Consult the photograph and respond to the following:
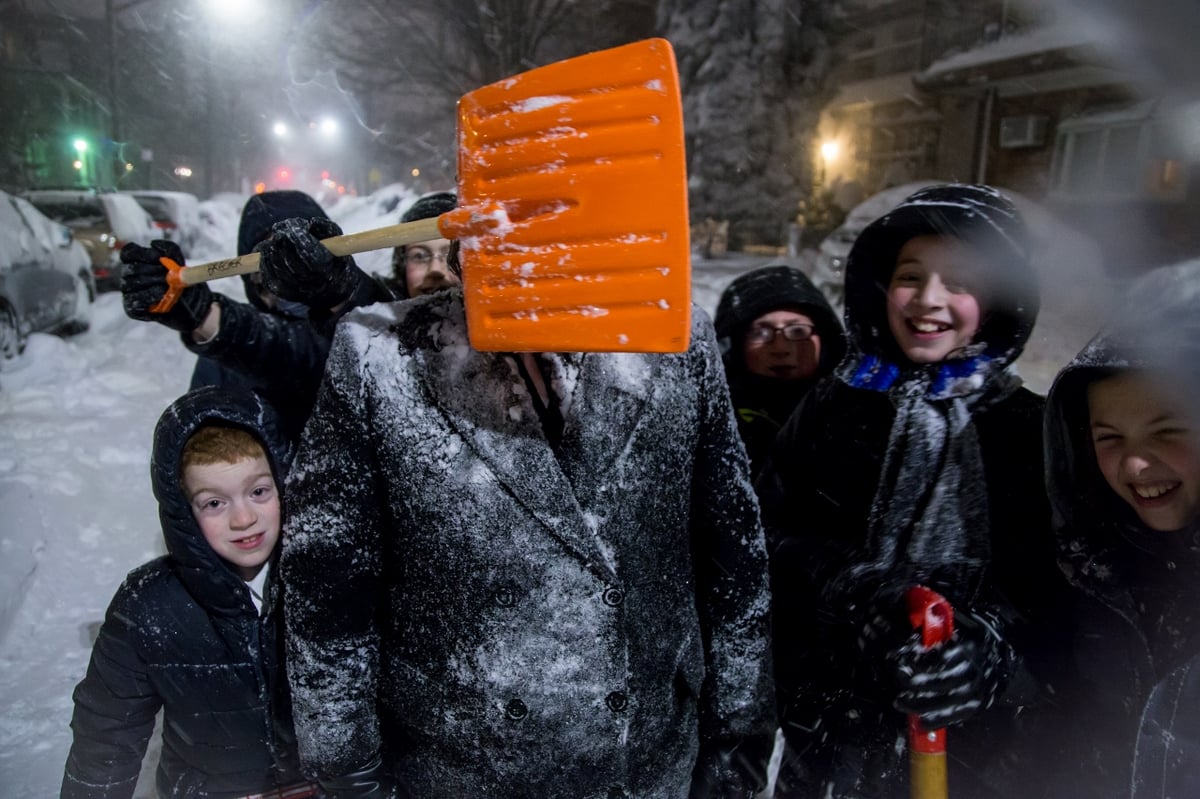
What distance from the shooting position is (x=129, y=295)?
1.86 meters

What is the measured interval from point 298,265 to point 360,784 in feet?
3.41

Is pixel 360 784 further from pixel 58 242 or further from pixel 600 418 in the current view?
pixel 58 242

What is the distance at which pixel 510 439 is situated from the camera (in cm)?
119

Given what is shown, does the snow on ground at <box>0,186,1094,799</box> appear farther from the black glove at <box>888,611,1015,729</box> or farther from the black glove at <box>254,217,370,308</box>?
the black glove at <box>254,217,370,308</box>

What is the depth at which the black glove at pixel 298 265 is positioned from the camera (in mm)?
1385

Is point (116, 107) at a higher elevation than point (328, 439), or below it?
higher

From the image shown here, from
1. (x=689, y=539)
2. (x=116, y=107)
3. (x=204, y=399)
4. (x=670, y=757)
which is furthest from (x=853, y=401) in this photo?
(x=116, y=107)

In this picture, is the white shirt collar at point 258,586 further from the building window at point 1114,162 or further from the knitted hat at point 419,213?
the building window at point 1114,162

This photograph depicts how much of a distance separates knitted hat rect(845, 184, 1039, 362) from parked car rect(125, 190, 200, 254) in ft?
43.7

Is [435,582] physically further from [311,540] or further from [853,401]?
[853,401]

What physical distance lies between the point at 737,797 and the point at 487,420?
100 centimetres

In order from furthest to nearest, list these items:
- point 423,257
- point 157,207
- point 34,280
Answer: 1. point 157,207
2. point 34,280
3. point 423,257

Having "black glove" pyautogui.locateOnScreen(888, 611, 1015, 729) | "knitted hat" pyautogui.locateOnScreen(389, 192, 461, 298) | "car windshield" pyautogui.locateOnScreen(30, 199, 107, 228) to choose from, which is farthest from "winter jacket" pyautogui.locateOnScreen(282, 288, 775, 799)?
A: "car windshield" pyautogui.locateOnScreen(30, 199, 107, 228)

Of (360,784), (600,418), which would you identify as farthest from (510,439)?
(360,784)
